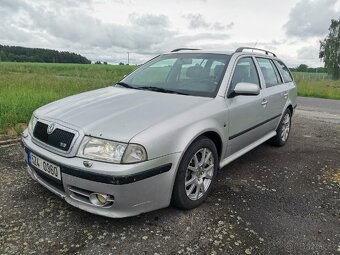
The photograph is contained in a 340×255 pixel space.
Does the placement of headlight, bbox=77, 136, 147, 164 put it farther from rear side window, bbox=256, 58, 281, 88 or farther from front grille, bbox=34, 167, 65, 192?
rear side window, bbox=256, 58, 281, 88

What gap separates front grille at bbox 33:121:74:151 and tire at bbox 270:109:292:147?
362 centimetres

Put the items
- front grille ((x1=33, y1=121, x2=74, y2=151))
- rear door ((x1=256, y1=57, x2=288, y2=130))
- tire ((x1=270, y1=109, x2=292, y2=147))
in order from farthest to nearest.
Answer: tire ((x1=270, y1=109, x2=292, y2=147))
rear door ((x1=256, y1=57, x2=288, y2=130))
front grille ((x1=33, y1=121, x2=74, y2=151))

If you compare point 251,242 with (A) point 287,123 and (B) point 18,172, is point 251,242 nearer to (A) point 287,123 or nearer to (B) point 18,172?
(B) point 18,172

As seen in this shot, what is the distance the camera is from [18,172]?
3.73 meters

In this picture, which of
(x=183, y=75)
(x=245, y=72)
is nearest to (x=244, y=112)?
(x=245, y=72)

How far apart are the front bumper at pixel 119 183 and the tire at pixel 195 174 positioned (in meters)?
0.13

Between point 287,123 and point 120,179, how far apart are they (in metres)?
3.98

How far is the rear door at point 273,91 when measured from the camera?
4.42 m

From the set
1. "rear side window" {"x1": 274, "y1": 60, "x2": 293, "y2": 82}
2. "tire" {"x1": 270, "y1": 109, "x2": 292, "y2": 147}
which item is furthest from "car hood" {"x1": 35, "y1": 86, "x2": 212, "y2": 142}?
"rear side window" {"x1": 274, "y1": 60, "x2": 293, "y2": 82}

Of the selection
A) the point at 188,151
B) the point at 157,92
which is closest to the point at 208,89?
the point at 157,92

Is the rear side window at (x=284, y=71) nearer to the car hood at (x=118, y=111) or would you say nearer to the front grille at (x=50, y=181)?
the car hood at (x=118, y=111)

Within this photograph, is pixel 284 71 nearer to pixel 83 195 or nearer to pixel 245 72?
pixel 245 72

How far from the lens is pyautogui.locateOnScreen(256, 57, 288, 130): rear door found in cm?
Result: 442

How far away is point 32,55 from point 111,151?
87250 millimetres
